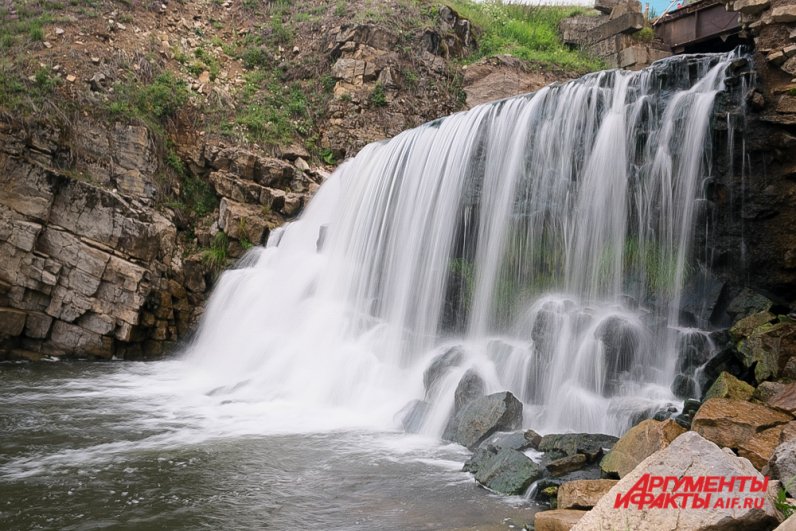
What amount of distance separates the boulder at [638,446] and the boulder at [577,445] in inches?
11.5

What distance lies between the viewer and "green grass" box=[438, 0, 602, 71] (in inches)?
786

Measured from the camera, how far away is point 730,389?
6.11 metres

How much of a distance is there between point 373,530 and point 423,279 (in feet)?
20.4

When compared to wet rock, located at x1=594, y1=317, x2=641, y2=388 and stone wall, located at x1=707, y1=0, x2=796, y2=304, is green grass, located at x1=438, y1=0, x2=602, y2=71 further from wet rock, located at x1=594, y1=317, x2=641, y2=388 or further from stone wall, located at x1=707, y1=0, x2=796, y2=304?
wet rock, located at x1=594, y1=317, x2=641, y2=388

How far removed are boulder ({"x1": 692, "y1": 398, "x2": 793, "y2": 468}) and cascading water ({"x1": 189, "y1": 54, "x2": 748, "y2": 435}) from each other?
51.2 inches

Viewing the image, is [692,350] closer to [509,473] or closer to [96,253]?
[509,473]

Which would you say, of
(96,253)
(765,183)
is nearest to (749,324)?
(765,183)

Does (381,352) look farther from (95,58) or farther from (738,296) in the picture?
(95,58)

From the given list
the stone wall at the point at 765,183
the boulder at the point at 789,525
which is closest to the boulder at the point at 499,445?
the boulder at the point at 789,525

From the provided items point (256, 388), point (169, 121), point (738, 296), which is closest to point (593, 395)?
point (738, 296)

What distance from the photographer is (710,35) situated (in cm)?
1559

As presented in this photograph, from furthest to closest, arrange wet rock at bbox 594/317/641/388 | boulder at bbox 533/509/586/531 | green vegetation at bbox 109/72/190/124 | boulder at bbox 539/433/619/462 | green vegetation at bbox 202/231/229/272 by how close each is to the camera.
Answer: green vegetation at bbox 109/72/190/124 → green vegetation at bbox 202/231/229/272 → wet rock at bbox 594/317/641/388 → boulder at bbox 539/433/619/462 → boulder at bbox 533/509/586/531

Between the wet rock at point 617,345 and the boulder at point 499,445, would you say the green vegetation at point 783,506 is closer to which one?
the boulder at point 499,445

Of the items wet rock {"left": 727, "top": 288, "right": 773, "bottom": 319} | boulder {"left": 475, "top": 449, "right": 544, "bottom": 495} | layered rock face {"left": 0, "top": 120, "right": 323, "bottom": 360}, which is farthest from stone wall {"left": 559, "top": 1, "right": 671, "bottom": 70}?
boulder {"left": 475, "top": 449, "right": 544, "bottom": 495}
